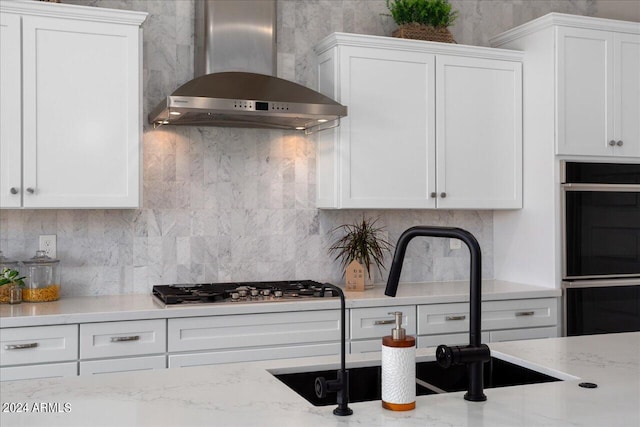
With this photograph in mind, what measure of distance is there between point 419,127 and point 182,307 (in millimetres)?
1688

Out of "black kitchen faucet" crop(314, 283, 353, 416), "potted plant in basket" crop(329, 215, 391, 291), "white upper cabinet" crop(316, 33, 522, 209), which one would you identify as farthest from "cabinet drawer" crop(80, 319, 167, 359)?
"black kitchen faucet" crop(314, 283, 353, 416)

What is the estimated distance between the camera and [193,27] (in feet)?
12.6

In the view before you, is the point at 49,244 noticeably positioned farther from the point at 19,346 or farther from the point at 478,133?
the point at 478,133

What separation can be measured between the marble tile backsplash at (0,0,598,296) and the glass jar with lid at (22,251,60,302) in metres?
0.18

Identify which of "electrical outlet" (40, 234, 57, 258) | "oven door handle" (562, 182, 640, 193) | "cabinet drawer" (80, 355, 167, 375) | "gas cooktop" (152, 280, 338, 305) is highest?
"oven door handle" (562, 182, 640, 193)

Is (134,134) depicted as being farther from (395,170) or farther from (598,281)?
(598,281)

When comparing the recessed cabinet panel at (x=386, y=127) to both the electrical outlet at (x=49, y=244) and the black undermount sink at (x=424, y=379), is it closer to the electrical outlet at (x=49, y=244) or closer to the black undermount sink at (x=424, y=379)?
the electrical outlet at (x=49, y=244)

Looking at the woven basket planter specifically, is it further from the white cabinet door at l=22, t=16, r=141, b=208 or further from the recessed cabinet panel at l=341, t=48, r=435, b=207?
the white cabinet door at l=22, t=16, r=141, b=208

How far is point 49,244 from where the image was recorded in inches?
139

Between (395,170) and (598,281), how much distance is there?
1348mm

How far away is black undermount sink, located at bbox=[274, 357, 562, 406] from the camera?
2.03 m

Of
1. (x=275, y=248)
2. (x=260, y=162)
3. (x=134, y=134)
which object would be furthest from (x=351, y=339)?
(x=134, y=134)

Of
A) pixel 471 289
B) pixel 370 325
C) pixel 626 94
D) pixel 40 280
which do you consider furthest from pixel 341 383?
pixel 626 94

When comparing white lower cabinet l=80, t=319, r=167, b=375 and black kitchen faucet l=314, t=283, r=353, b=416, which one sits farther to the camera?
white lower cabinet l=80, t=319, r=167, b=375
